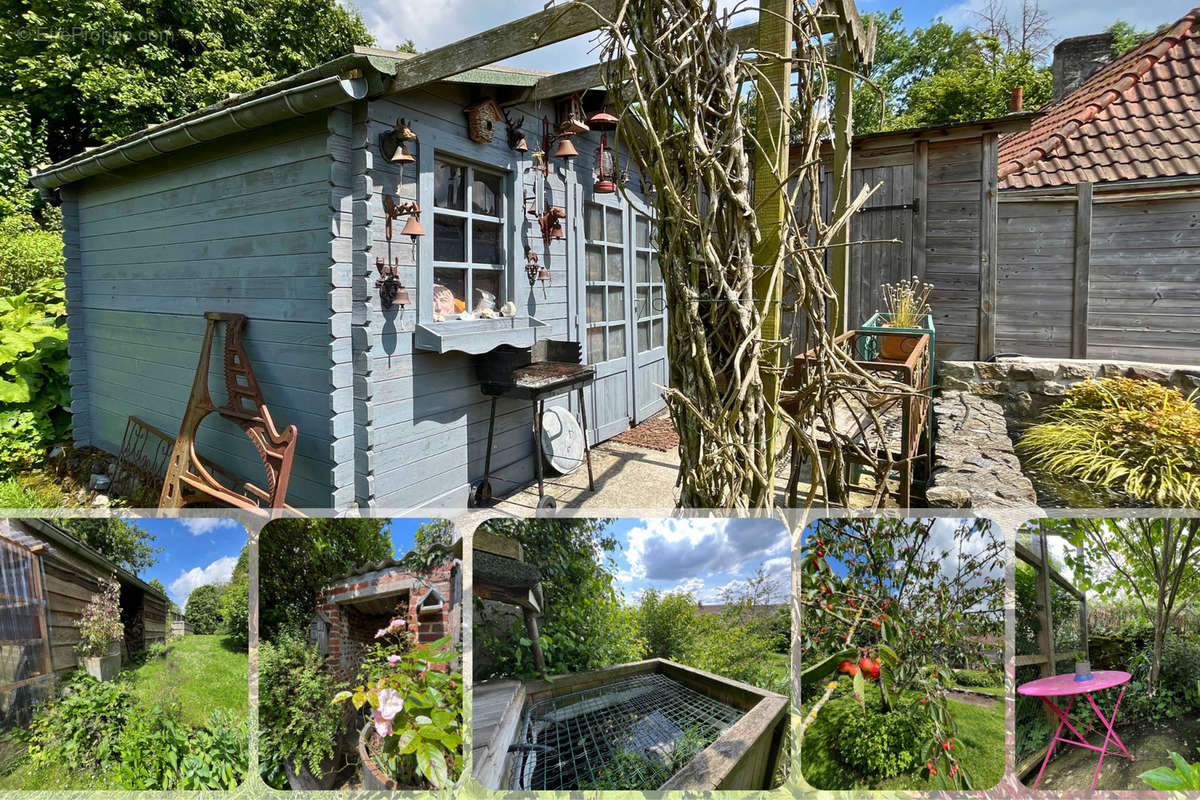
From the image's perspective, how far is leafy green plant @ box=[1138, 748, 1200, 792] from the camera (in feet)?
3.75

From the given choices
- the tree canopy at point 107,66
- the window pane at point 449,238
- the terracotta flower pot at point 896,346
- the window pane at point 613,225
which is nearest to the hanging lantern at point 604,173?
the window pane at point 613,225

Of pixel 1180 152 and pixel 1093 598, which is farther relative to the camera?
pixel 1180 152

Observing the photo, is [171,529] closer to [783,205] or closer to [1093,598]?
[783,205]

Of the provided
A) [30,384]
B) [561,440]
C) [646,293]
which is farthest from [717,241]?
[30,384]

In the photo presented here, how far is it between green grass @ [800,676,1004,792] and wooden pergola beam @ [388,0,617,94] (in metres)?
2.46

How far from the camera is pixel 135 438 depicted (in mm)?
5496

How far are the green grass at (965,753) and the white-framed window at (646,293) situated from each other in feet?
18.3

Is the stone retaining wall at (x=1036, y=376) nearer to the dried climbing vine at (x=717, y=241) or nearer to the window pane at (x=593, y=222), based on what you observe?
the window pane at (x=593, y=222)

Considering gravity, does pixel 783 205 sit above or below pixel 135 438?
above

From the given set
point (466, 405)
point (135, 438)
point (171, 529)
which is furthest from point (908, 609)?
point (135, 438)

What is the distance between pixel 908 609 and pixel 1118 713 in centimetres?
48

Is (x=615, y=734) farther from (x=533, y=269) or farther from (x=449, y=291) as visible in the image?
(x=533, y=269)

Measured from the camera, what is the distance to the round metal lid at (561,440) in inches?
199

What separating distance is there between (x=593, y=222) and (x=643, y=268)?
4.13 ft
